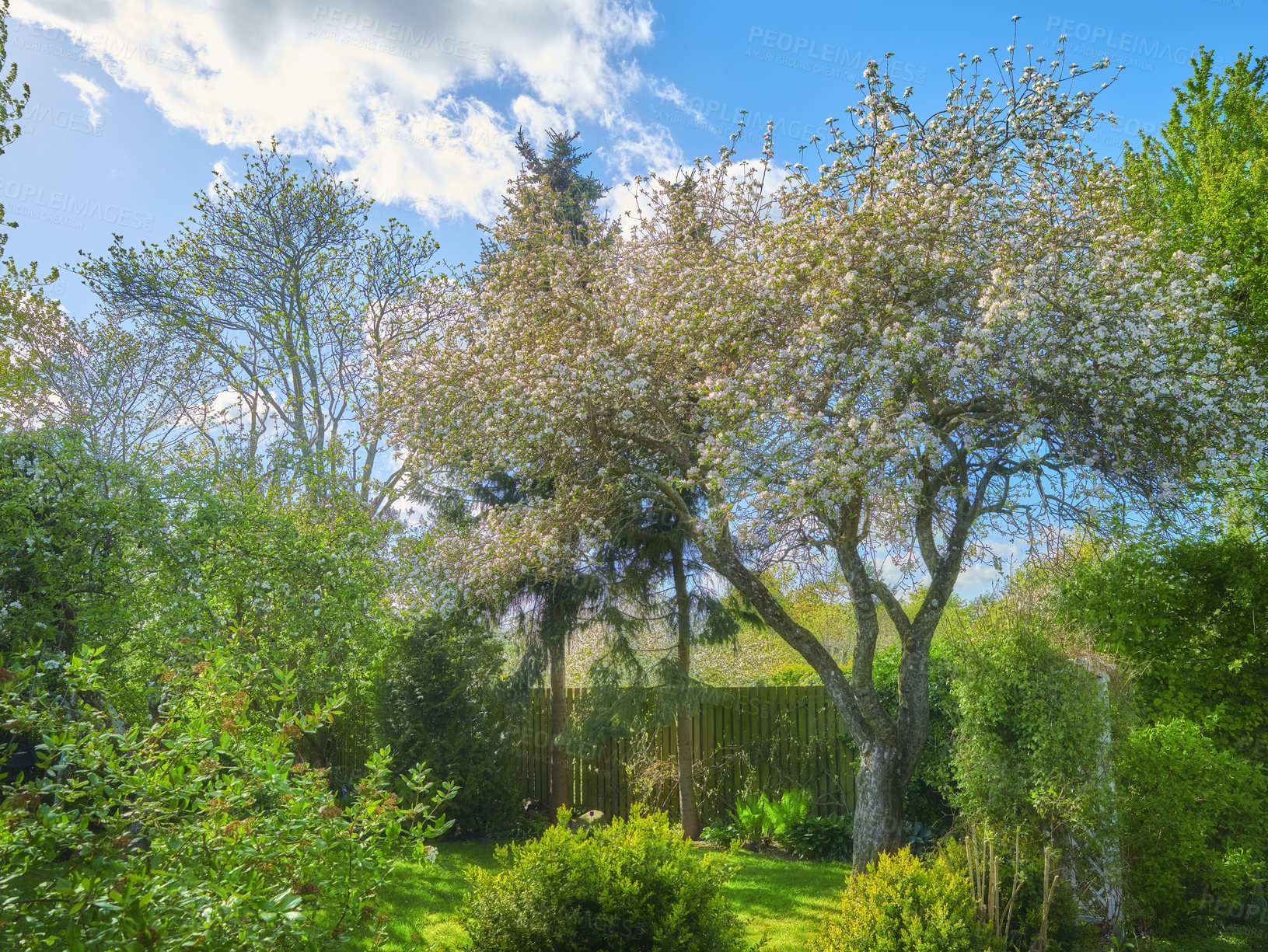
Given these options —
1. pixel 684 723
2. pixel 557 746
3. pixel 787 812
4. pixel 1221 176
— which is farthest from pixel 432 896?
pixel 1221 176

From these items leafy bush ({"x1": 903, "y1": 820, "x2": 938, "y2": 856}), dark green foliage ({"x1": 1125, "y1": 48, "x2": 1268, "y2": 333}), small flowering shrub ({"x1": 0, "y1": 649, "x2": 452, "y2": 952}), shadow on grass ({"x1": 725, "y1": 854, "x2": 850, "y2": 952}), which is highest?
dark green foliage ({"x1": 1125, "y1": 48, "x2": 1268, "y2": 333})

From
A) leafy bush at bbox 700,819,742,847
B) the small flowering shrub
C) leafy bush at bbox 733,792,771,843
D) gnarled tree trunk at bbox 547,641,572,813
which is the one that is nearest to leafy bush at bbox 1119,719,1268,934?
leafy bush at bbox 733,792,771,843

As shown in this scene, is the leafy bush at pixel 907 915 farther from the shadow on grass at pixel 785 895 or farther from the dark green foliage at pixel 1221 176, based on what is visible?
the dark green foliage at pixel 1221 176

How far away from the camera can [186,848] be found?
2.92 metres

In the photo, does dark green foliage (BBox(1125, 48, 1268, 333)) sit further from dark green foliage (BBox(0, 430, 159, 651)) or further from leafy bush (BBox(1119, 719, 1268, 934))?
dark green foliage (BBox(0, 430, 159, 651))

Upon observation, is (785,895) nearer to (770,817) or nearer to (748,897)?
(748,897)

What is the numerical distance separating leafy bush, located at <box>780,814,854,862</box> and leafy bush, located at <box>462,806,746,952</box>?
5135 mm

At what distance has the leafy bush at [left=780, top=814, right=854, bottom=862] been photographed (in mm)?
9242

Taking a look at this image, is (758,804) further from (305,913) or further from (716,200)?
(305,913)

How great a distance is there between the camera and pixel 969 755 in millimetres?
6699

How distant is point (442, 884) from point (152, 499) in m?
4.75

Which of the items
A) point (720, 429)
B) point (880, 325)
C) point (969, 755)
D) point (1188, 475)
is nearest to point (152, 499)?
point (720, 429)

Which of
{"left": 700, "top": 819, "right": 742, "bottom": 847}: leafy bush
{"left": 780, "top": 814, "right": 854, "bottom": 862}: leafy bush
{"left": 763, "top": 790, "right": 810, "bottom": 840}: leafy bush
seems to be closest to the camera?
{"left": 780, "top": 814, "right": 854, "bottom": 862}: leafy bush

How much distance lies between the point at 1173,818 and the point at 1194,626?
2.76 metres
